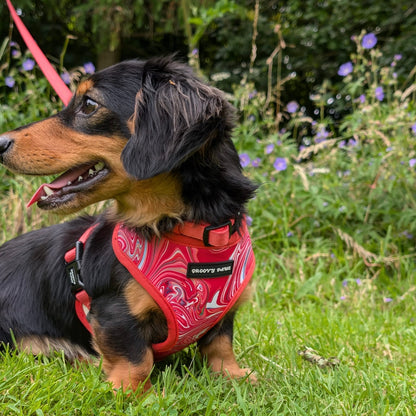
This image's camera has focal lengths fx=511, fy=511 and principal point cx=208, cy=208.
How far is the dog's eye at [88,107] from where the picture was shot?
2.00m

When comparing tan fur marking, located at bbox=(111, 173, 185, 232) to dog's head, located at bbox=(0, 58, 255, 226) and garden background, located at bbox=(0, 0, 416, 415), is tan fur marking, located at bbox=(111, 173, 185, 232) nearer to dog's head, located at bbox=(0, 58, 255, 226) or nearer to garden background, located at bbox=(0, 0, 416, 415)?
dog's head, located at bbox=(0, 58, 255, 226)

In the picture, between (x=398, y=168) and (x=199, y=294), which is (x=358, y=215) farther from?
(x=199, y=294)

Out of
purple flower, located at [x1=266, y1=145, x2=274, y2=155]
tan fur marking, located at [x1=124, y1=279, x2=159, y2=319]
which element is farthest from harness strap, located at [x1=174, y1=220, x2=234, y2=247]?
purple flower, located at [x1=266, y1=145, x2=274, y2=155]

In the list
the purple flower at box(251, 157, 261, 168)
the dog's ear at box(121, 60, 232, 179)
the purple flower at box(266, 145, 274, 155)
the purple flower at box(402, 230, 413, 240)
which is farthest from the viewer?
the purple flower at box(251, 157, 261, 168)

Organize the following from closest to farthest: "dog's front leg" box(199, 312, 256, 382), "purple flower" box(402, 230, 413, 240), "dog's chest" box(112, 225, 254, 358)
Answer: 1. "dog's chest" box(112, 225, 254, 358)
2. "dog's front leg" box(199, 312, 256, 382)
3. "purple flower" box(402, 230, 413, 240)

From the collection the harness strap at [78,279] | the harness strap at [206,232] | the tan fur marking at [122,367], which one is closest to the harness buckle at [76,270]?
the harness strap at [78,279]

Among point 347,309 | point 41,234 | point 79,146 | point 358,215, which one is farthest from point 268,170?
point 79,146

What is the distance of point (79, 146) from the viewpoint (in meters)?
1.92

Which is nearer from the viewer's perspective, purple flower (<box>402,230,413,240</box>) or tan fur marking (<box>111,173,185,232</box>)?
tan fur marking (<box>111,173,185,232</box>)

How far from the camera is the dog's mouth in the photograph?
1.93 m

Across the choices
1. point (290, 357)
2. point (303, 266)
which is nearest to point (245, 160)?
point (303, 266)

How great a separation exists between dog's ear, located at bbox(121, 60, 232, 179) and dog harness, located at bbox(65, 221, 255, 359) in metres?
0.31

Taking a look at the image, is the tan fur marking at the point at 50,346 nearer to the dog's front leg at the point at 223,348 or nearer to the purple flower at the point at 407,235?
the dog's front leg at the point at 223,348

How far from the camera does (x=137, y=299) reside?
1918 mm
